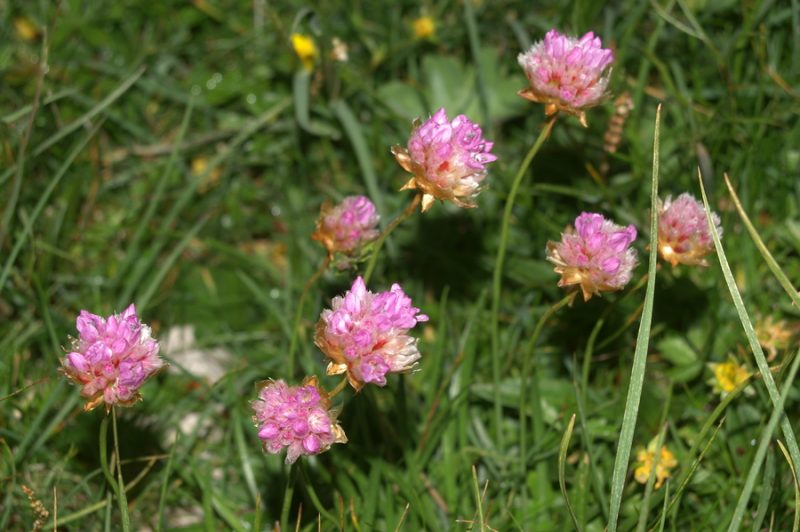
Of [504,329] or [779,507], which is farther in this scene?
[504,329]

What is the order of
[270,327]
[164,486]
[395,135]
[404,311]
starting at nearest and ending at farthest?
[404,311], [164,486], [270,327], [395,135]

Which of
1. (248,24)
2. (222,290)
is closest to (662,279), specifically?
(222,290)

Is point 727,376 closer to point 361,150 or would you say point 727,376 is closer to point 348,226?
point 348,226

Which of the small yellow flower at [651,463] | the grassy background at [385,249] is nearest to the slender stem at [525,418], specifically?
the grassy background at [385,249]

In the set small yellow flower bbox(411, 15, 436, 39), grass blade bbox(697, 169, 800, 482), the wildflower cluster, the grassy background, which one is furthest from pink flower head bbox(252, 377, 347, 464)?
small yellow flower bbox(411, 15, 436, 39)

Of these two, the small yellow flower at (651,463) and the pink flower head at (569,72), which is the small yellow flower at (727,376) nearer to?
the small yellow flower at (651,463)

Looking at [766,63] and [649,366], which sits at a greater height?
[766,63]

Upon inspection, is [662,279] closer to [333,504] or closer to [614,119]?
[614,119]

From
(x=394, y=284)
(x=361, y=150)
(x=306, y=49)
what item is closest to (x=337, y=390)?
(x=394, y=284)
